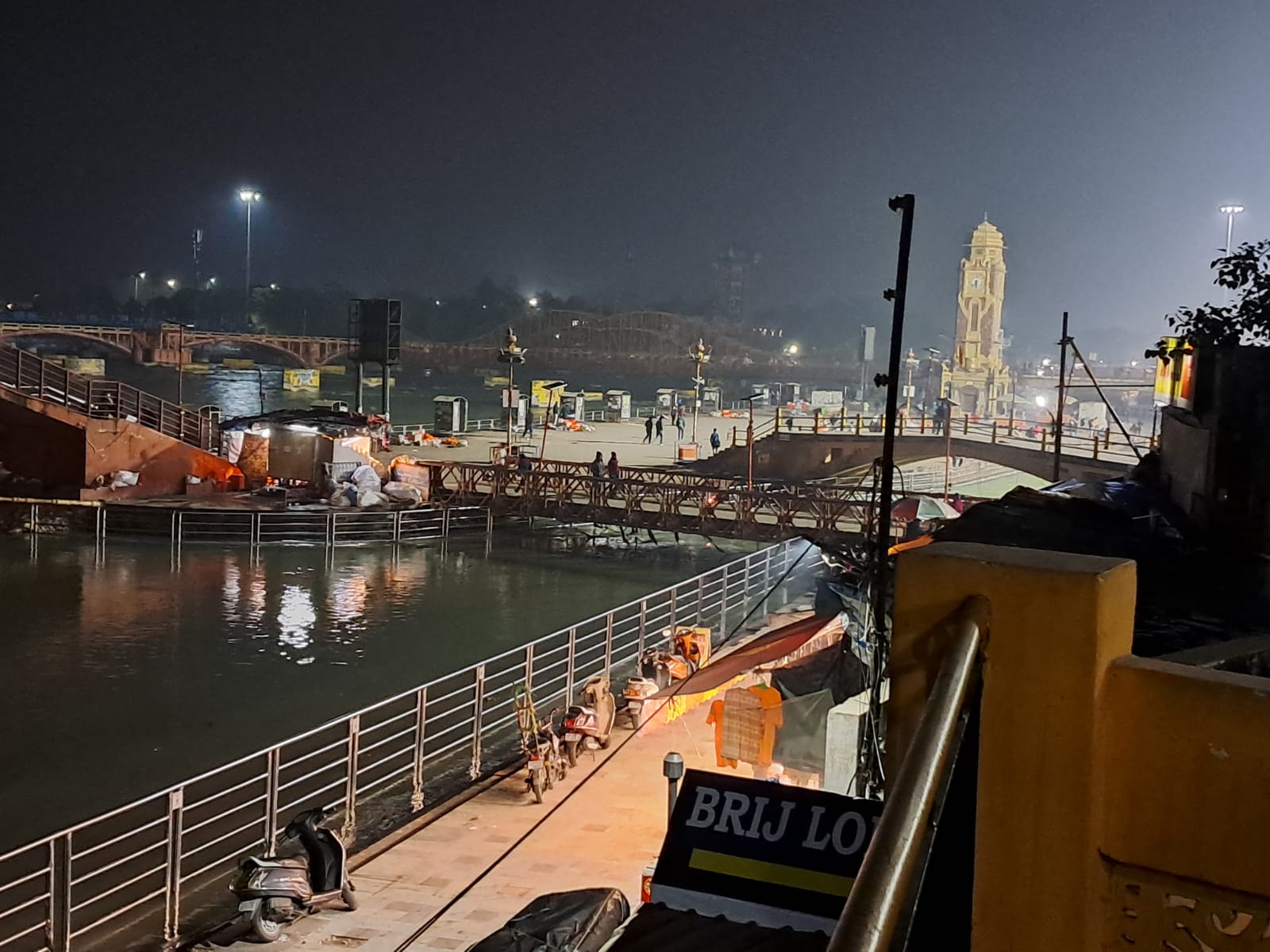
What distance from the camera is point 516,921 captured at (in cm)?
677

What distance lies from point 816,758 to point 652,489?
21.4 meters

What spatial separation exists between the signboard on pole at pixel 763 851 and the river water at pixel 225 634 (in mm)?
11994

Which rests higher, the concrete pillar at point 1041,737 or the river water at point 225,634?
the concrete pillar at point 1041,737

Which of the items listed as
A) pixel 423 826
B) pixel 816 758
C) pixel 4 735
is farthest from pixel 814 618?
pixel 4 735

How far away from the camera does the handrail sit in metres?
1.82

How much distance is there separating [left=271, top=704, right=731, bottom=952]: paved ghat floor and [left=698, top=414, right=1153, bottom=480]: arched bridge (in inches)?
1139

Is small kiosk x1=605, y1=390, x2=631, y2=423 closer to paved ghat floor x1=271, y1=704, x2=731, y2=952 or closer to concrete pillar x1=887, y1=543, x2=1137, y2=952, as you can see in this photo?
paved ghat floor x1=271, y1=704, x2=731, y2=952

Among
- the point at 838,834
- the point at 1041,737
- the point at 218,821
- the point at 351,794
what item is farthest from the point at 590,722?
the point at 1041,737

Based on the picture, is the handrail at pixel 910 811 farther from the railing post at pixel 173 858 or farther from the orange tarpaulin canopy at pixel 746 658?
the orange tarpaulin canopy at pixel 746 658

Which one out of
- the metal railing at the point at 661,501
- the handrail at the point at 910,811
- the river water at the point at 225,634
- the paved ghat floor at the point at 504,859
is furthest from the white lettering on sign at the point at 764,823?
the metal railing at the point at 661,501

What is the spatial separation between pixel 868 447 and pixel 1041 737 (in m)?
43.1

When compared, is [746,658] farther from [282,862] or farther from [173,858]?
[173,858]

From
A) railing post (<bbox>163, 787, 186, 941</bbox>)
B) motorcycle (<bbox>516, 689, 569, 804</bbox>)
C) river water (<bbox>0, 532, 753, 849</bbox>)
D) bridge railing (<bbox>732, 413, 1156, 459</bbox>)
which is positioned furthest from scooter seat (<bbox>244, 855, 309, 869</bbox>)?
bridge railing (<bbox>732, 413, 1156, 459</bbox>)

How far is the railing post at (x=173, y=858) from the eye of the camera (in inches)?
344
